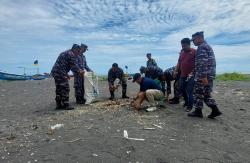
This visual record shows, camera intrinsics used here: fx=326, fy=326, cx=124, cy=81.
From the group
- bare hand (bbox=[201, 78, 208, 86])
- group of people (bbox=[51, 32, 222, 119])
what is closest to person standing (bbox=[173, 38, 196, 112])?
group of people (bbox=[51, 32, 222, 119])

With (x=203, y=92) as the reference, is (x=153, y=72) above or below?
above

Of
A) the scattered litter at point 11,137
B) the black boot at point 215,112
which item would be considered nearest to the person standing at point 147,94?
the black boot at point 215,112

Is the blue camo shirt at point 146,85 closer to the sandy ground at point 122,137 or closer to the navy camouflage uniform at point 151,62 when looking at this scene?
the sandy ground at point 122,137

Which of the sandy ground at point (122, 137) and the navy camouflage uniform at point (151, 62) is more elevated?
the navy camouflage uniform at point (151, 62)

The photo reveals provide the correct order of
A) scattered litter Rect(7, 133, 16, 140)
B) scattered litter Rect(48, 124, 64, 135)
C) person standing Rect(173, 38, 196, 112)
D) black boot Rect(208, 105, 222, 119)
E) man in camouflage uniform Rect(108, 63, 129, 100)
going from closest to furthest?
scattered litter Rect(7, 133, 16, 140) < scattered litter Rect(48, 124, 64, 135) < black boot Rect(208, 105, 222, 119) < person standing Rect(173, 38, 196, 112) < man in camouflage uniform Rect(108, 63, 129, 100)

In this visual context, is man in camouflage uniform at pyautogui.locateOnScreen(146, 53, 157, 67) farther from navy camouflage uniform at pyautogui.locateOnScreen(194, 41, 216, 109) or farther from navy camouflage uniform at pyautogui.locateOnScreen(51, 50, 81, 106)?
navy camouflage uniform at pyautogui.locateOnScreen(194, 41, 216, 109)

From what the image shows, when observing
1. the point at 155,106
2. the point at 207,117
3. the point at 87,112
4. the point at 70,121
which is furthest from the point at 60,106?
the point at 207,117

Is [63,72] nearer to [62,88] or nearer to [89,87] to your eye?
[62,88]

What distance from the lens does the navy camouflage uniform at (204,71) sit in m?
7.73

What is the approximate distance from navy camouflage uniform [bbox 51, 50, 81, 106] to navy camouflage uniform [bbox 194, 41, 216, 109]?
3694 mm

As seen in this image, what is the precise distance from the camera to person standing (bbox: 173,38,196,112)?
8.72 metres

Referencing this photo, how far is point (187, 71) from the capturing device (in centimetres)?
902

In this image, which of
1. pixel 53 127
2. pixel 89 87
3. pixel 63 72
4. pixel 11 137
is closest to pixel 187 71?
pixel 89 87

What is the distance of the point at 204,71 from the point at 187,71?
52.3 inches
